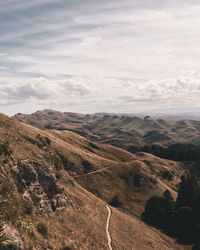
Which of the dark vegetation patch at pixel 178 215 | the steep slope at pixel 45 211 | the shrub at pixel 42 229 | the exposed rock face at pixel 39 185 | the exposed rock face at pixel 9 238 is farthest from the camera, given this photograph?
the dark vegetation patch at pixel 178 215

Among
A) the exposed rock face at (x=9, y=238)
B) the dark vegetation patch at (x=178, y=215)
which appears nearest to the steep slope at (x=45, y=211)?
the exposed rock face at (x=9, y=238)

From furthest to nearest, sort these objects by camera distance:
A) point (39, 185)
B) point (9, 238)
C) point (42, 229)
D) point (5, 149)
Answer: point (39, 185)
point (5, 149)
point (42, 229)
point (9, 238)

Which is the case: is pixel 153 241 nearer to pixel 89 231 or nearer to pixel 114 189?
pixel 89 231

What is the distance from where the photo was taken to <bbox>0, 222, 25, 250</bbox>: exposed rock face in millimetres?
39750

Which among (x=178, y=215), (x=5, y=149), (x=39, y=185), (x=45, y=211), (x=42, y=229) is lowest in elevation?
(x=178, y=215)

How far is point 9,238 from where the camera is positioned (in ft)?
135

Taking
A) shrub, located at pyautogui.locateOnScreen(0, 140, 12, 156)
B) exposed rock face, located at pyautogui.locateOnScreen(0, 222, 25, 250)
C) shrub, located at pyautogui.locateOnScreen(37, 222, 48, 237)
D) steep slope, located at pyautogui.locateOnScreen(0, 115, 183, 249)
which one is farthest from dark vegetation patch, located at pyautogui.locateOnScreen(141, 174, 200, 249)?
exposed rock face, located at pyautogui.locateOnScreen(0, 222, 25, 250)

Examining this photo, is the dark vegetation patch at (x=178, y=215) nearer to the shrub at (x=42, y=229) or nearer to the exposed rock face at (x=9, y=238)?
the shrub at (x=42, y=229)

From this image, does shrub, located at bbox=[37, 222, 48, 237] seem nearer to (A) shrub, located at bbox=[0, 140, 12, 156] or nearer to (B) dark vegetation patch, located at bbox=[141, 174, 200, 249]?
(A) shrub, located at bbox=[0, 140, 12, 156]

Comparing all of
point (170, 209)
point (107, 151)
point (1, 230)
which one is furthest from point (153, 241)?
point (107, 151)

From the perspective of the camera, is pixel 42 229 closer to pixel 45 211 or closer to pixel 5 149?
pixel 45 211

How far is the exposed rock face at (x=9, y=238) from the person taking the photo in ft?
130

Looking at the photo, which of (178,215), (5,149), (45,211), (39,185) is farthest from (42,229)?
(178,215)

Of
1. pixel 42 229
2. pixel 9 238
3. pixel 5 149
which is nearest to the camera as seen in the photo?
pixel 9 238
